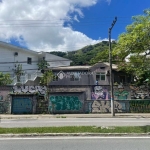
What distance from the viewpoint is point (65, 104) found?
24328 mm

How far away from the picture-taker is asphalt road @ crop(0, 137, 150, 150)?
6328 mm

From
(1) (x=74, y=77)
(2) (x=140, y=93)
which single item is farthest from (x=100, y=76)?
(2) (x=140, y=93)

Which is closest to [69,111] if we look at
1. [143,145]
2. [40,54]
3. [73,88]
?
[73,88]

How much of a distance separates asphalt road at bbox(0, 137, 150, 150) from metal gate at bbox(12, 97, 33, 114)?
17.0 m

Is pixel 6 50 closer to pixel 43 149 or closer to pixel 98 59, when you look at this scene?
pixel 98 59

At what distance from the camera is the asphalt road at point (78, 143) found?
6.33 metres

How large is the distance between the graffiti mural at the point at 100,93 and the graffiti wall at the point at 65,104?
409 cm

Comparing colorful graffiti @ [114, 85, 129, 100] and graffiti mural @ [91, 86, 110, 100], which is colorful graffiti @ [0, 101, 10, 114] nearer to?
graffiti mural @ [91, 86, 110, 100]

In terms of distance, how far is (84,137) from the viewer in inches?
311

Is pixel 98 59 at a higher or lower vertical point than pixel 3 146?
higher

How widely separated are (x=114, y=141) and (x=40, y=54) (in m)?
37.2

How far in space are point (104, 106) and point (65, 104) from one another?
448 centimetres

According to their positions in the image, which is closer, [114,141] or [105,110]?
[114,141]

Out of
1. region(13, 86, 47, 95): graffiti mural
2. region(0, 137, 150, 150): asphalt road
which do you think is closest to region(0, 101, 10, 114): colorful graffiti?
region(13, 86, 47, 95): graffiti mural
